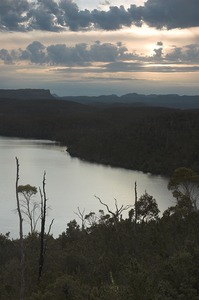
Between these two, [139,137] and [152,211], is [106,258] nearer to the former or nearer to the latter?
[152,211]

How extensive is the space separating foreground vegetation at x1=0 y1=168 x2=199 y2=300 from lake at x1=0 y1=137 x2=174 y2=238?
20.9 meters

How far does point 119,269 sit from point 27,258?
9854mm

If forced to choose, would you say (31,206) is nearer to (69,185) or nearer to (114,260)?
(69,185)

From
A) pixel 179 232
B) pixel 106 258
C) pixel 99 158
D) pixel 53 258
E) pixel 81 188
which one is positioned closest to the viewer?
pixel 106 258

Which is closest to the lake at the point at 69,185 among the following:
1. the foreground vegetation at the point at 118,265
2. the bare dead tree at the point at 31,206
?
the bare dead tree at the point at 31,206

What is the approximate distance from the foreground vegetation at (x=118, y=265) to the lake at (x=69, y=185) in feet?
68.4

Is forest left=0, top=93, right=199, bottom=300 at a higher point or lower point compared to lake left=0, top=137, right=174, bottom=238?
higher

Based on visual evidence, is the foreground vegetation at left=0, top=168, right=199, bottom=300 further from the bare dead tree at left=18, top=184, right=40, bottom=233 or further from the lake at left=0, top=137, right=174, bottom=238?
the lake at left=0, top=137, right=174, bottom=238

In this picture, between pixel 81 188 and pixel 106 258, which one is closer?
pixel 106 258

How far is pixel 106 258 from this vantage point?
3080 centimetres

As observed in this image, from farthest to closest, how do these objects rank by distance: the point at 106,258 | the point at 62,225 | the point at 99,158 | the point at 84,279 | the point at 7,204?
1. the point at 99,158
2. the point at 7,204
3. the point at 62,225
4. the point at 106,258
5. the point at 84,279

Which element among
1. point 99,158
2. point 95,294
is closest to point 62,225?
point 95,294

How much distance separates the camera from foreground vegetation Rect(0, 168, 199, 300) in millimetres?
18688

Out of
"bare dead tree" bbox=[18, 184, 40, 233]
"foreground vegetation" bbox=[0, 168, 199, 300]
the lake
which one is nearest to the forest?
"foreground vegetation" bbox=[0, 168, 199, 300]
